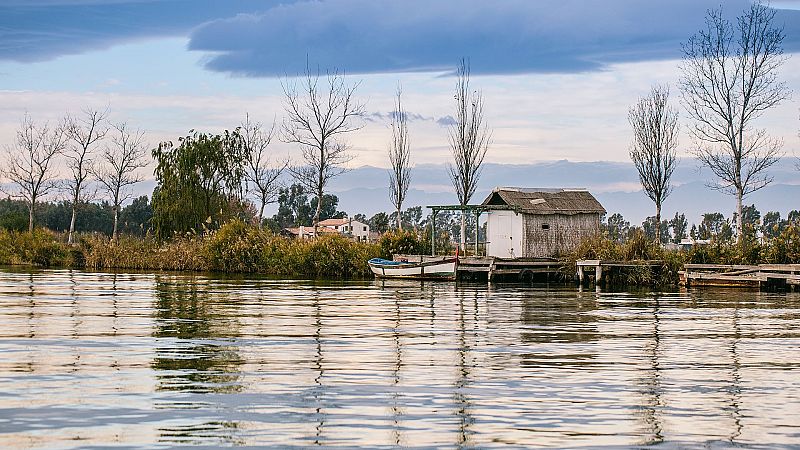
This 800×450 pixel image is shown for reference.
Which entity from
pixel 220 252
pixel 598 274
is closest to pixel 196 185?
pixel 220 252

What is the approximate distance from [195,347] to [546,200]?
123 ft

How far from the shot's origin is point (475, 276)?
5366cm

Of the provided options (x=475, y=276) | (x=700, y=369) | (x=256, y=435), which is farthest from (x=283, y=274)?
(x=256, y=435)

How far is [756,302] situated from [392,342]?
18015mm

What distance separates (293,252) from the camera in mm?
58375

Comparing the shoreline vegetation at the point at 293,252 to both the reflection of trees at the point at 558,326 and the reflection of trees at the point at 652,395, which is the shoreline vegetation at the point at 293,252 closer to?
the reflection of trees at the point at 558,326

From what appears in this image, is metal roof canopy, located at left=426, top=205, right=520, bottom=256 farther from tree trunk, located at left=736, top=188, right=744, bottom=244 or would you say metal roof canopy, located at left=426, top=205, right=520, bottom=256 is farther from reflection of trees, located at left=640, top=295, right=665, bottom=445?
reflection of trees, located at left=640, top=295, right=665, bottom=445

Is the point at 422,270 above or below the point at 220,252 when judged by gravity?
below

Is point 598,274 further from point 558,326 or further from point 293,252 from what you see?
point 558,326

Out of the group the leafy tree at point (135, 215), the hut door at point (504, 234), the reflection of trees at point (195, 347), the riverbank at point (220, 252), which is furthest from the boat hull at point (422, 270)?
the leafy tree at point (135, 215)

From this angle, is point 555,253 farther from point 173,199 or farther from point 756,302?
point 173,199

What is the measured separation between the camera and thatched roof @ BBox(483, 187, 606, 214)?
2143 inches

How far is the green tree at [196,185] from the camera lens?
7275 centimetres

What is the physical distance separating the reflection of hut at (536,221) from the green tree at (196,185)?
77.5 feet
